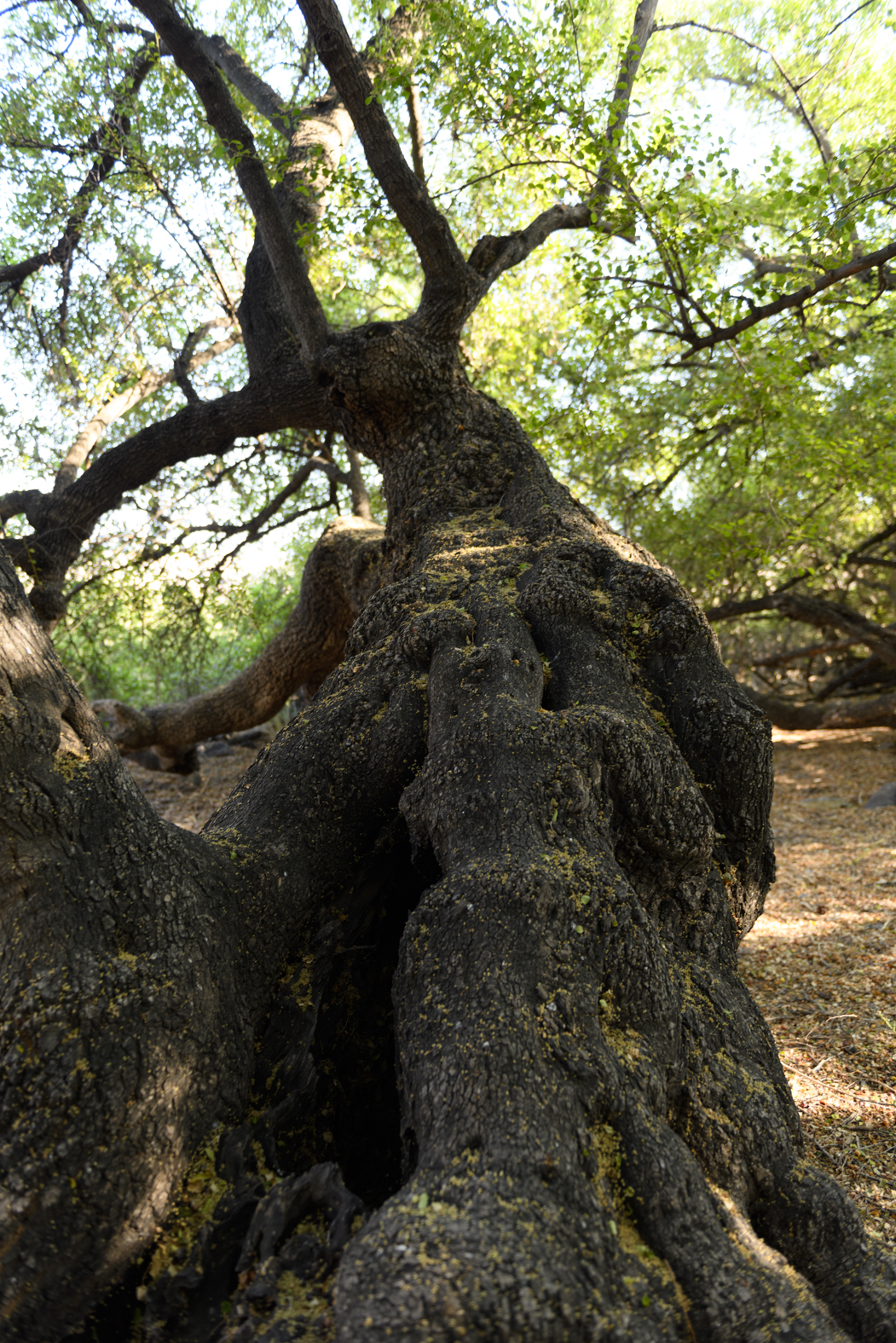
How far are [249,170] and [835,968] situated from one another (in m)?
5.87

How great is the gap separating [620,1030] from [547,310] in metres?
10.1

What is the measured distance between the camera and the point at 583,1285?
1.42 metres

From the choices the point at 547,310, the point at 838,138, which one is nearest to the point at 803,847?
the point at 547,310

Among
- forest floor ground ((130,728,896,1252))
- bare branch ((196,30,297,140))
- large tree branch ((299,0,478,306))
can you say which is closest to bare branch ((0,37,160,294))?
bare branch ((196,30,297,140))

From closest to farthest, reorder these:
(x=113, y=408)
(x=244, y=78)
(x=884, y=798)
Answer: (x=244, y=78) → (x=113, y=408) → (x=884, y=798)

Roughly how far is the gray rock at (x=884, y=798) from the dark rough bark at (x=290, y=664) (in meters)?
6.14

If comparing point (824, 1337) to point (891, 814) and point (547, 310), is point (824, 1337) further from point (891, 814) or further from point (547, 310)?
point (547, 310)

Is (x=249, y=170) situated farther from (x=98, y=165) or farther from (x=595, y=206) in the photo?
(x=595, y=206)

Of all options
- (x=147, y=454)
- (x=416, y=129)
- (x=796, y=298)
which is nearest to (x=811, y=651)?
(x=796, y=298)

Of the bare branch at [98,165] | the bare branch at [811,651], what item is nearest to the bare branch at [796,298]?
the bare branch at [98,165]

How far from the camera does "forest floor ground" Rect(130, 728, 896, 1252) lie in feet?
9.19

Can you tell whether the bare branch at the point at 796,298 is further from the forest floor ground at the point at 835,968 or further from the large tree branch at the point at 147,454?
the forest floor ground at the point at 835,968

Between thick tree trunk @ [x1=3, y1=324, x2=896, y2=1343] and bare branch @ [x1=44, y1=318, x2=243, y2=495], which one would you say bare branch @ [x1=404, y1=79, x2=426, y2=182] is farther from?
thick tree trunk @ [x1=3, y1=324, x2=896, y2=1343]

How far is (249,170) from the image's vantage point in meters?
4.54
